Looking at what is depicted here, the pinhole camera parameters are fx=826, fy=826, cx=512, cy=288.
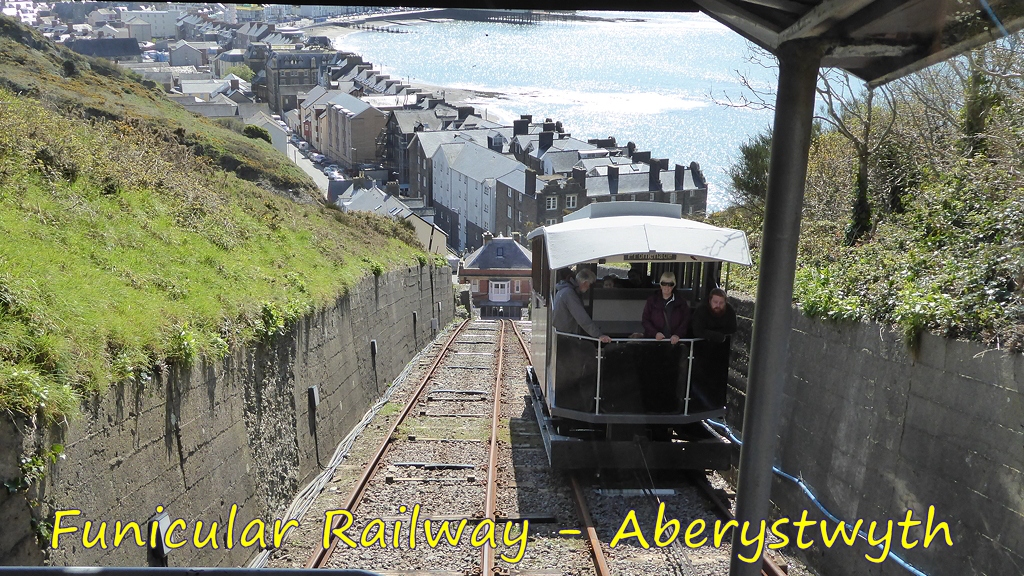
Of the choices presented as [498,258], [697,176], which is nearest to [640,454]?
[498,258]

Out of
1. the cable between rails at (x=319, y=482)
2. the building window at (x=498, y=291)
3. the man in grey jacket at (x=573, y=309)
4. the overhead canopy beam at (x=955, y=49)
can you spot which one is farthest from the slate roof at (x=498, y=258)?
the overhead canopy beam at (x=955, y=49)

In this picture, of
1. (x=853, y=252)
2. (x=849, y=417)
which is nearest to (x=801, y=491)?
(x=849, y=417)

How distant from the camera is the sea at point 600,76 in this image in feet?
242

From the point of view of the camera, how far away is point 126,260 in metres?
9.02

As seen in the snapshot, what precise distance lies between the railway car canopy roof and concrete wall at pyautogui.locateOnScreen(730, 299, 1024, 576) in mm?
1343

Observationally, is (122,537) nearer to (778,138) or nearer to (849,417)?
(778,138)

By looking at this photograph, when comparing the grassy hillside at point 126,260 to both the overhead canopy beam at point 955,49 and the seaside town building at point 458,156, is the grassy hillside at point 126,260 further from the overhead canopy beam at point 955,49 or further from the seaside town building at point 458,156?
the seaside town building at point 458,156

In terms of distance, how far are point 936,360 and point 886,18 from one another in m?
2.81

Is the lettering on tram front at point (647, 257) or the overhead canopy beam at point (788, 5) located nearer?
the overhead canopy beam at point (788, 5)

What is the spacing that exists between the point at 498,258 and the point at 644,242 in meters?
49.4

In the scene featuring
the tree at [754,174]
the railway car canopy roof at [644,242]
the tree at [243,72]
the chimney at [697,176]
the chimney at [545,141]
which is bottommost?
the railway car canopy roof at [644,242]

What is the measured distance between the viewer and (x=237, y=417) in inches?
336

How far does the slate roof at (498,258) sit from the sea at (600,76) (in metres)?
14.7

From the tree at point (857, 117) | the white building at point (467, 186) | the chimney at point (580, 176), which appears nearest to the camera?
the tree at point (857, 117)
